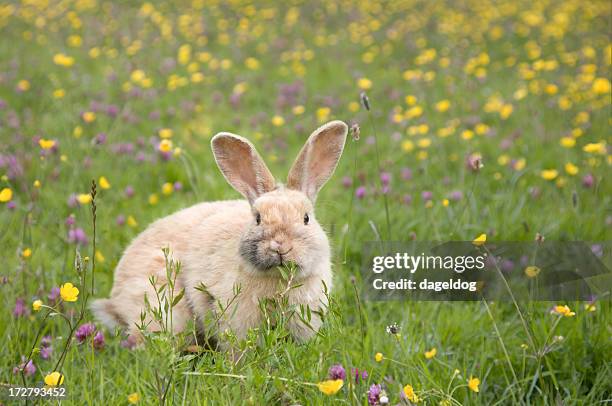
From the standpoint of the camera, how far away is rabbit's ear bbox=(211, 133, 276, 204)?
3590 millimetres

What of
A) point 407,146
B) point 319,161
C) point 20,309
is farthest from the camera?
point 407,146

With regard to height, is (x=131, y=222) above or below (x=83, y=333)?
above

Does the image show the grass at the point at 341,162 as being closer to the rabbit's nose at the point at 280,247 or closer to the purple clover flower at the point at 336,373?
the purple clover flower at the point at 336,373

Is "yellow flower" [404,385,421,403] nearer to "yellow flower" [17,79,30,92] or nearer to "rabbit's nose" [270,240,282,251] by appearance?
"rabbit's nose" [270,240,282,251]

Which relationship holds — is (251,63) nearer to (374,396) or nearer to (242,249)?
(242,249)

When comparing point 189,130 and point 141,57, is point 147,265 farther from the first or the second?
point 141,57

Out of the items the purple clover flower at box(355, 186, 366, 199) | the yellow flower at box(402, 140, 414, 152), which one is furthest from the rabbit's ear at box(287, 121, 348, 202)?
the yellow flower at box(402, 140, 414, 152)

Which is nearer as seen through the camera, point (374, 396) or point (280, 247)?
point (374, 396)

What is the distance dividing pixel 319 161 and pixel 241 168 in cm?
45

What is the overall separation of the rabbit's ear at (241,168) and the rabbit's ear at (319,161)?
147 millimetres

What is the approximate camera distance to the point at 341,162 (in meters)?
6.20

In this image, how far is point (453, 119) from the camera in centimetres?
687

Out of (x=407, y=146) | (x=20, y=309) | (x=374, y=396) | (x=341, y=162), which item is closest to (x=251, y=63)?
(x=341, y=162)

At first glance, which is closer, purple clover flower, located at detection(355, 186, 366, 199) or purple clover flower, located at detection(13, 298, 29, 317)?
purple clover flower, located at detection(13, 298, 29, 317)
